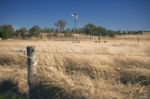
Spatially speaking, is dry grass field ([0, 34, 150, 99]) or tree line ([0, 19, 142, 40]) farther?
tree line ([0, 19, 142, 40])

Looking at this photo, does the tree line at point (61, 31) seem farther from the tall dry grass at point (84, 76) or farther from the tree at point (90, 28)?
the tall dry grass at point (84, 76)

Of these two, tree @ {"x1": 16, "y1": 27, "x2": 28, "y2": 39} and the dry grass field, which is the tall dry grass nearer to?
the dry grass field

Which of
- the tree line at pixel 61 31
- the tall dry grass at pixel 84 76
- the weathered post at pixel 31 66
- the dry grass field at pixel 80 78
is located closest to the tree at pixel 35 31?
the tree line at pixel 61 31

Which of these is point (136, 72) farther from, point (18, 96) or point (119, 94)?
point (18, 96)

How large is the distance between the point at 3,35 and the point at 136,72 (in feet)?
267

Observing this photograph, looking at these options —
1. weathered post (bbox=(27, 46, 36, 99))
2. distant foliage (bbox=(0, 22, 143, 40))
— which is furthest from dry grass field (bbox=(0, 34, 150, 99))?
distant foliage (bbox=(0, 22, 143, 40))

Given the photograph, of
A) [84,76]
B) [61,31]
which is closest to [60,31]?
[61,31]

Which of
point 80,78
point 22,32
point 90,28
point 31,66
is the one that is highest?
point 90,28

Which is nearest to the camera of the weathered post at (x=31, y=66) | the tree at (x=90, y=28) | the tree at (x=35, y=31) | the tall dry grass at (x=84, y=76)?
the tall dry grass at (x=84, y=76)

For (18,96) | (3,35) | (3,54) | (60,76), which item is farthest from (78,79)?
(3,35)

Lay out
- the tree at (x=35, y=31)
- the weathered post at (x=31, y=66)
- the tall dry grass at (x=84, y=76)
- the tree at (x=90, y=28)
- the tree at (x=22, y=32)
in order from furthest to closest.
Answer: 1. the tree at (x=22, y=32)
2. the tree at (x=35, y=31)
3. the tree at (x=90, y=28)
4. the weathered post at (x=31, y=66)
5. the tall dry grass at (x=84, y=76)

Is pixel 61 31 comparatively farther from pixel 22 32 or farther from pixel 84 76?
pixel 84 76

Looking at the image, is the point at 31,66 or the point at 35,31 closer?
the point at 31,66

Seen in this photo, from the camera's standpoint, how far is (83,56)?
339 inches
